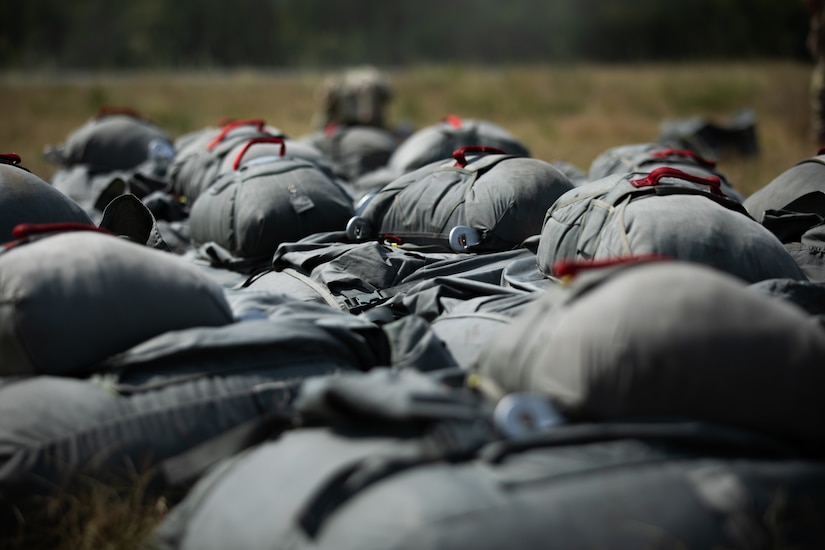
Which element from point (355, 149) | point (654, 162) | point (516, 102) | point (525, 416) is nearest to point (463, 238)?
point (654, 162)

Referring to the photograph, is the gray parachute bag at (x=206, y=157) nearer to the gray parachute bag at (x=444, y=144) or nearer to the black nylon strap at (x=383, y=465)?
the gray parachute bag at (x=444, y=144)

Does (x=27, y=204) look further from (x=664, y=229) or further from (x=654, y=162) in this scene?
(x=654, y=162)

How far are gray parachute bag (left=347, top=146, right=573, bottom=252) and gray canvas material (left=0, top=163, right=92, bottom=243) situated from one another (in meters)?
1.16

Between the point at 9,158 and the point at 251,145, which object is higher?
the point at 9,158

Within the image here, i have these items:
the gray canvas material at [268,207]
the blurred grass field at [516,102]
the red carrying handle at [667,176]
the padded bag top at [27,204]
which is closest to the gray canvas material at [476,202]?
the gray canvas material at [268,207]

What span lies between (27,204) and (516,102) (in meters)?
13.2

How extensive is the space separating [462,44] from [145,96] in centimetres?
2350

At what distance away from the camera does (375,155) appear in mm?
7094

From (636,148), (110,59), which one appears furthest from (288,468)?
(110,59)

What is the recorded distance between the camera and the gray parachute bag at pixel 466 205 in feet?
12.1

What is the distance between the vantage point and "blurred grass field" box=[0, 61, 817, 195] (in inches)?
476

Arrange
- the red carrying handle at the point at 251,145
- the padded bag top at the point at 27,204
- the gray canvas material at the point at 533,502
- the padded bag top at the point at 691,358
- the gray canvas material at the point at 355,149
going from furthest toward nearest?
the gray canvas material at the point at 355,149 → the red carrying handle at the point at 251,145 → the padded bag top at the point at 27,204 → the padded bag top at the point at 691,358 → the gray canvas material at the point at 533,502

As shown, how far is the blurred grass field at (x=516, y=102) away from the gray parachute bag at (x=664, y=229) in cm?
653

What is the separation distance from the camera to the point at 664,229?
9.18 ft
